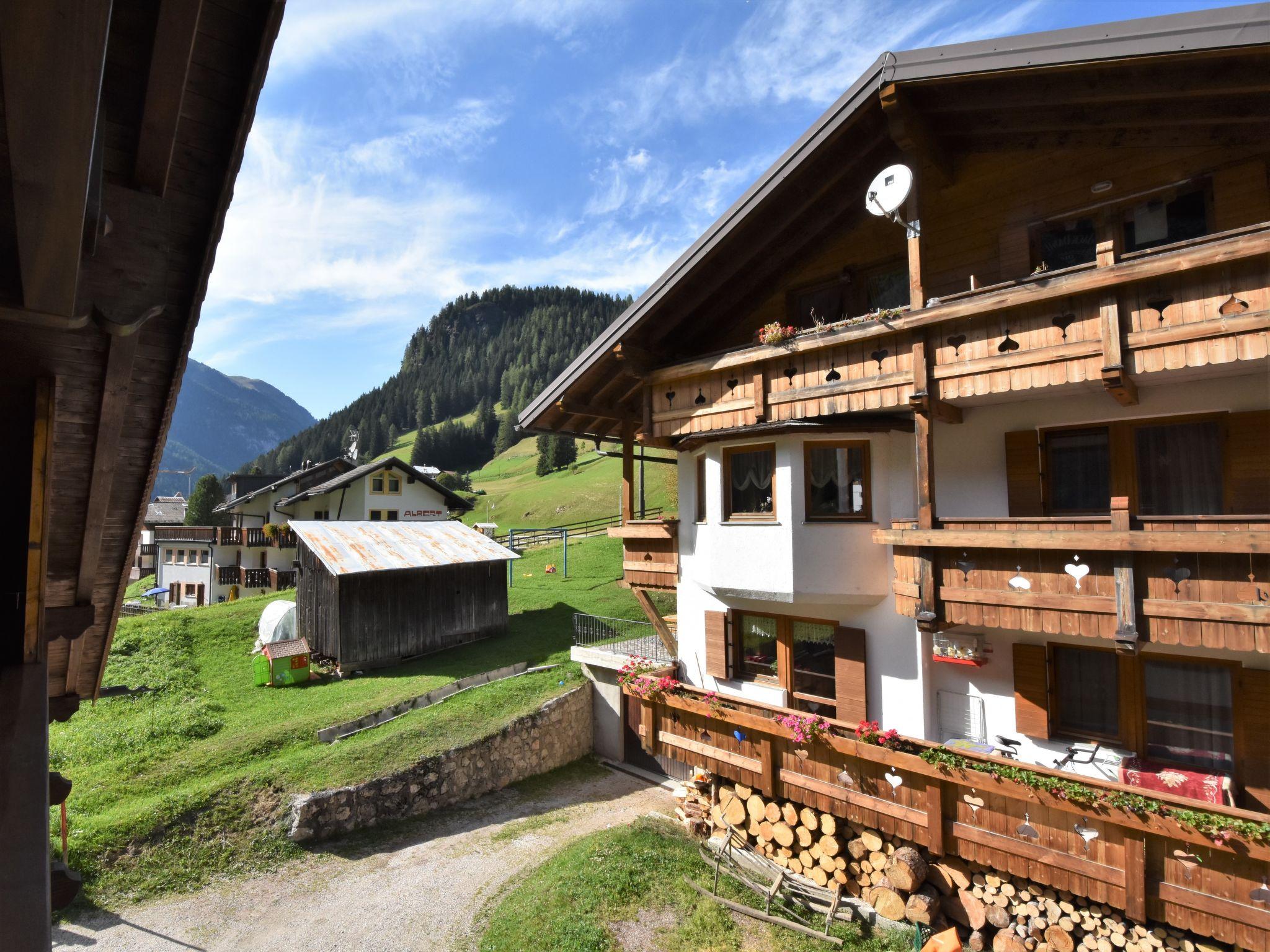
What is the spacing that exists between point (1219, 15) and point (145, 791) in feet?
70.7

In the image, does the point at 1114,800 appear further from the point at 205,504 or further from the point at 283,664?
the point at 205,504

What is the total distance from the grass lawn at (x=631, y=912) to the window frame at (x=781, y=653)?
3460 millimetres

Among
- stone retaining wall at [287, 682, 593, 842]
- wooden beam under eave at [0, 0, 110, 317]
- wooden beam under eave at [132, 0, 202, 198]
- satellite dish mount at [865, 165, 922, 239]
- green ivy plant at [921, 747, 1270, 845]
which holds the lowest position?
stone retaining wall at [287, 682, 593, 842]

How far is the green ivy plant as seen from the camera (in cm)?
691

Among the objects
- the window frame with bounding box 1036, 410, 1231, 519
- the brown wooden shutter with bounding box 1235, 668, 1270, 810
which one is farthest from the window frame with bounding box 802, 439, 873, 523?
the brown wooden shutter with bounding box 1235, 668, 1270, 810

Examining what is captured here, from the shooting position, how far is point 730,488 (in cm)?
1186

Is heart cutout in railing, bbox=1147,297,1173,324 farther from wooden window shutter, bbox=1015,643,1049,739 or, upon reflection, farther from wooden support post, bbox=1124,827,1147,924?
wooden support post, bbox=1124,827,1147,924

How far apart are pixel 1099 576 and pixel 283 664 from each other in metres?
22.4

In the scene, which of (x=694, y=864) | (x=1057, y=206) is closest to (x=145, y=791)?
(x=694, y=864)

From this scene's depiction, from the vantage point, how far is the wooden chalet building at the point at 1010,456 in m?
7.43

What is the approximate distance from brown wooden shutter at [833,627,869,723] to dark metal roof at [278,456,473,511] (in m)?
36.2

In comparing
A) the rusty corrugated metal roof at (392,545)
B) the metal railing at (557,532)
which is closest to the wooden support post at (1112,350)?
the rusty corrugated metal roof at (392,545)

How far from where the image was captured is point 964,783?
870cm

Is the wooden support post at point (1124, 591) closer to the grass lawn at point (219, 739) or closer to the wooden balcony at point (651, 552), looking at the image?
the wooden balcony at point (651, 552)
